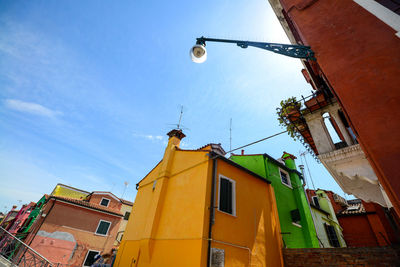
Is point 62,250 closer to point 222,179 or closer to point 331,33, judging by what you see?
point 222,179

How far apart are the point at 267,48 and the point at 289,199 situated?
1176 centimetres

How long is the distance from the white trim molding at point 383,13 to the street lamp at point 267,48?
1.27 metres

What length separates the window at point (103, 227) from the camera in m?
19.7

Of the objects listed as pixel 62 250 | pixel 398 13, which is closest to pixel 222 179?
pixel 398 13

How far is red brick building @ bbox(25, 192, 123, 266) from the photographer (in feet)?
53.4

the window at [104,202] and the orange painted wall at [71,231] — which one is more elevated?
the window at [104,202]

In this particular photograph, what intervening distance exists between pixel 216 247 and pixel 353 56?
23.1 feet

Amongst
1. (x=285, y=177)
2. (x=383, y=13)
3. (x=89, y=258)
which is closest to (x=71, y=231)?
(x=89, y=258)

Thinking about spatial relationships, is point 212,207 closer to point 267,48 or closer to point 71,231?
point 267,48

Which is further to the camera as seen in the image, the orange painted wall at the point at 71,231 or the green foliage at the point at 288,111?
the orange painted wall at the point at 71,231

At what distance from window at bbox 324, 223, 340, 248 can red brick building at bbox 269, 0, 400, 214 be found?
16.6 m

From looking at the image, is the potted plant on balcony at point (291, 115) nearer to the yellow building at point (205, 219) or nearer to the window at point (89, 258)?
the yellow building at point (205, 219)

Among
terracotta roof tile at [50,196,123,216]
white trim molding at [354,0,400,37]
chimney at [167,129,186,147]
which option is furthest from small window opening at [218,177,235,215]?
terracotta roof tile at [50,196,123,216]

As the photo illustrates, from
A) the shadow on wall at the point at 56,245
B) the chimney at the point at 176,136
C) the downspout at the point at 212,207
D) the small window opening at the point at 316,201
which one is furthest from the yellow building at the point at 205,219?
the small window opening at the point at 316,201
